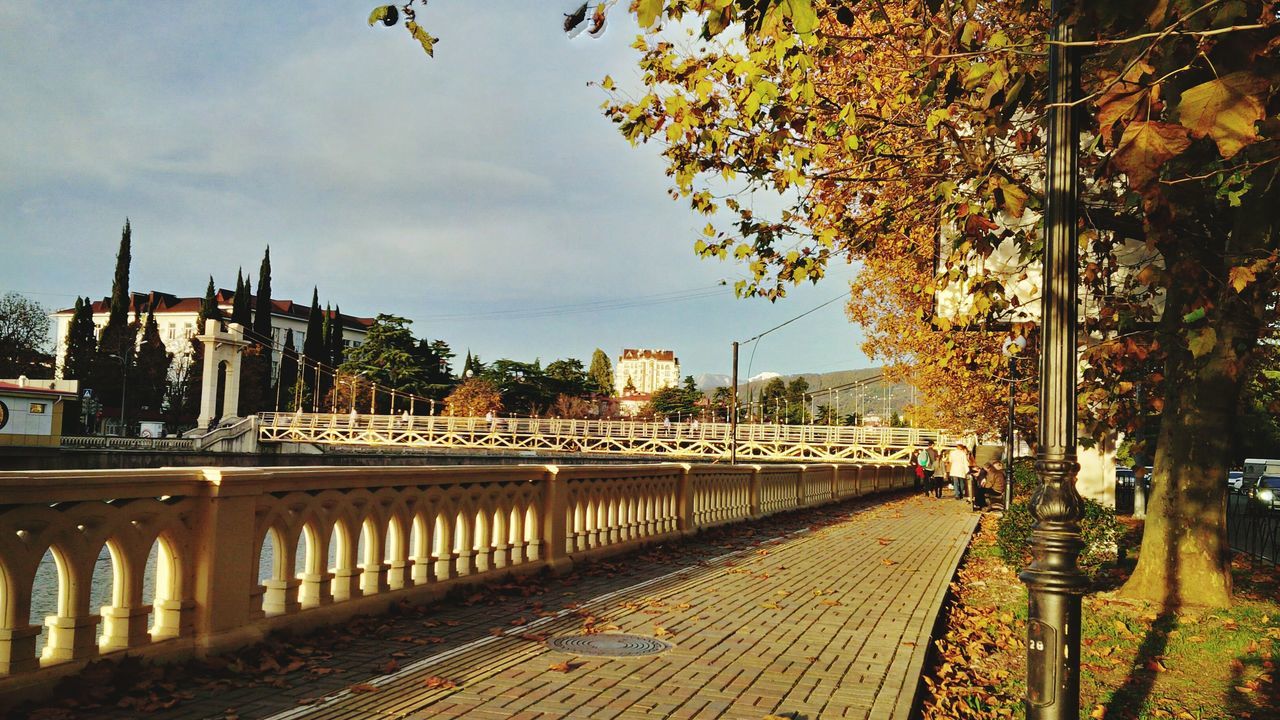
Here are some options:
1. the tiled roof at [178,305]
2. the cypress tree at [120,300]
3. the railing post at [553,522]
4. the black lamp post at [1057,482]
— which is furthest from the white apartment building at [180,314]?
the black lamp post at [1057,482]

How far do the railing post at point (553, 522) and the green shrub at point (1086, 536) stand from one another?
17.2 ft

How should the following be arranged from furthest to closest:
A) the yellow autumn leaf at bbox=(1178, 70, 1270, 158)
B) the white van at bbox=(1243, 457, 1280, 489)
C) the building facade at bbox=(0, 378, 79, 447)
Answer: the building facade at bbox=(0, 378, 79, 447) → the white van at bbox=(1243, 457, 1280, 489) → the yellow autumn leaf at bbox=(1178, 70, 1270, 158)

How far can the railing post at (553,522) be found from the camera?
1112 centimetres

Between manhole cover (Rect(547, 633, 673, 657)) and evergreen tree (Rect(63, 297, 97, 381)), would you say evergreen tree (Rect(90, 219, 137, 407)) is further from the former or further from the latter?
manhole cover (Rect(547, 633, 673, 657))

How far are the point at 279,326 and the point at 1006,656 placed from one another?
498ft

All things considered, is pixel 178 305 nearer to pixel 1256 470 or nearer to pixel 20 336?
pixel 20 336

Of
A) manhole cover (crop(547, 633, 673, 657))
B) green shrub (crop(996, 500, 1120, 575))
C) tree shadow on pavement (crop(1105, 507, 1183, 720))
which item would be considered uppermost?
green shrub (crop(996, 500, 1120, 575))

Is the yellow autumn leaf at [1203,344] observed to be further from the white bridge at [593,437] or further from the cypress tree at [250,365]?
the cypress tree at [250,365]

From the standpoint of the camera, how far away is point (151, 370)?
8875cm

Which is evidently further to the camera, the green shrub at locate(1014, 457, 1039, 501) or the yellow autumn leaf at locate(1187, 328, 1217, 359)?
the green shrub at locate(1014, 457, 1039, 501)

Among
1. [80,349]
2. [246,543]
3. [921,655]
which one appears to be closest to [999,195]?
[921,655]

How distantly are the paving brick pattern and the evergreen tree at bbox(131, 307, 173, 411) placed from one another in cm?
8583

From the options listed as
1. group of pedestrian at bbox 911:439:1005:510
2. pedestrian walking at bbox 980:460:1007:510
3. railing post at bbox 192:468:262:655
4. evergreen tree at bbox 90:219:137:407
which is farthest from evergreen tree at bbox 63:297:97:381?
railing post at bbox 192:468:262:655

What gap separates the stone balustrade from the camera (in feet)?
17.2
